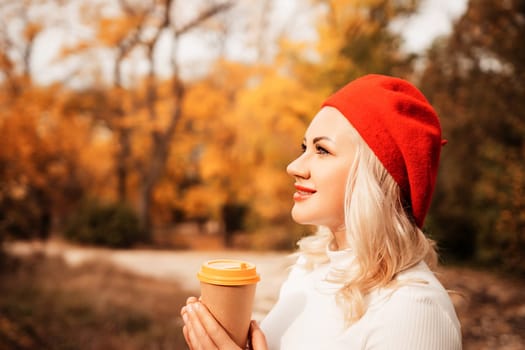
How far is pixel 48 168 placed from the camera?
33.8ft

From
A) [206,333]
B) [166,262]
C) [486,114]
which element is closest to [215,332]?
[206,333]

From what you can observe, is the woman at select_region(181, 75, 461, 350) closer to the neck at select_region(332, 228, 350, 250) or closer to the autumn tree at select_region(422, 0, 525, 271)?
the neck at select_region(332, 228, 350, 250)

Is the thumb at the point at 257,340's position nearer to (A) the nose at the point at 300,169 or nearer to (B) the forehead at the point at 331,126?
(A) the nose at the point at 300,169

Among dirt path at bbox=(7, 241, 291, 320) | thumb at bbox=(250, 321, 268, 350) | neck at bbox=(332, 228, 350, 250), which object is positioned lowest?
Answer: dirt path at bbox=(7, 241, 291, 320)

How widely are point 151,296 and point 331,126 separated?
539 centimetres

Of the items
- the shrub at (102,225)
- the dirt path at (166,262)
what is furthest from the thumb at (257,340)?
the shrub at (102,225)

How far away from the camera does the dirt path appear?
6203 mm

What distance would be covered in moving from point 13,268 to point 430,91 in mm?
6554

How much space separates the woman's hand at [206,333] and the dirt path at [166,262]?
4145 millimetres

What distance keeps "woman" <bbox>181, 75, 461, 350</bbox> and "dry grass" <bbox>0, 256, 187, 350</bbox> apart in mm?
3681

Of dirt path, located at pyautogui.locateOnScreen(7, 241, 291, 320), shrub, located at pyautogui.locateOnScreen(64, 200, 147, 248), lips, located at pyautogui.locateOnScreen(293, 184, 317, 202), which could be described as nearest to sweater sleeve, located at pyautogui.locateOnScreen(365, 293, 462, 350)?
lips, located at pyautogui.locateOnScreen(293, 184, 317, 202)

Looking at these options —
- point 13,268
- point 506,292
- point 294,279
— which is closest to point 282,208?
point 506,292

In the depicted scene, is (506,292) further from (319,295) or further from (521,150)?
(319,295)

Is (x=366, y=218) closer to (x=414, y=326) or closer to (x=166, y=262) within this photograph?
(x=414, y=326)
